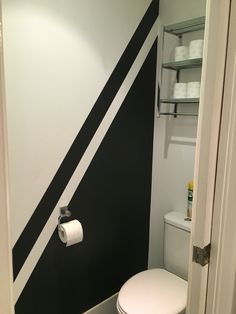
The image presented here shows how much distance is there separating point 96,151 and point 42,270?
31.0 inches

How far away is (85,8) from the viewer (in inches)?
62.4

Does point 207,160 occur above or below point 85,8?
below

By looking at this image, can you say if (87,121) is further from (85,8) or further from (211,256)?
(211,256)

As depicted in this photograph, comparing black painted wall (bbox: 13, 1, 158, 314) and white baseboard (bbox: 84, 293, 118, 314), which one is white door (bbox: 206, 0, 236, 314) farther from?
white baseboard (bbox: 84, 293, 118, 314)

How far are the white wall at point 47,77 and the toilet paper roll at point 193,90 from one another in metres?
0.54

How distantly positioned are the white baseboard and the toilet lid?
39 centimetres

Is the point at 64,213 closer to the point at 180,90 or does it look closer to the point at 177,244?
the point at 177,244

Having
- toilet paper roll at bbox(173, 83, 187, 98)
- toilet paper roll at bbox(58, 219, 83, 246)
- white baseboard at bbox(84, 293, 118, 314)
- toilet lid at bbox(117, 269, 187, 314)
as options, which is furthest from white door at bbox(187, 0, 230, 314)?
white baseboard at bbox(84, 293, 118, 314)

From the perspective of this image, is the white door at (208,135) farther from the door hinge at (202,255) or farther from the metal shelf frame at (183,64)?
the metal shelf frame at (183,64)

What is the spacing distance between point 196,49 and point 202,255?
1300mm

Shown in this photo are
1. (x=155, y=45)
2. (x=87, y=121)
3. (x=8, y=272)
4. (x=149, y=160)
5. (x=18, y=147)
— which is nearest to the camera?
(x=8, y=272)

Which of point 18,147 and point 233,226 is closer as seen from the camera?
point 233,226

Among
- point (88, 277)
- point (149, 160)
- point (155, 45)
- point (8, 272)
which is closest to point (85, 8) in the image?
point (155, 45)

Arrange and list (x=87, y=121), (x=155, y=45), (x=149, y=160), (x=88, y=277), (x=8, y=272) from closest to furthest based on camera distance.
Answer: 1. (x=8, y=272)
2. (x=87, y=121)
3. (x=88, y=277)
4. (x=155, y=45)
5. (x=149, y=160)
